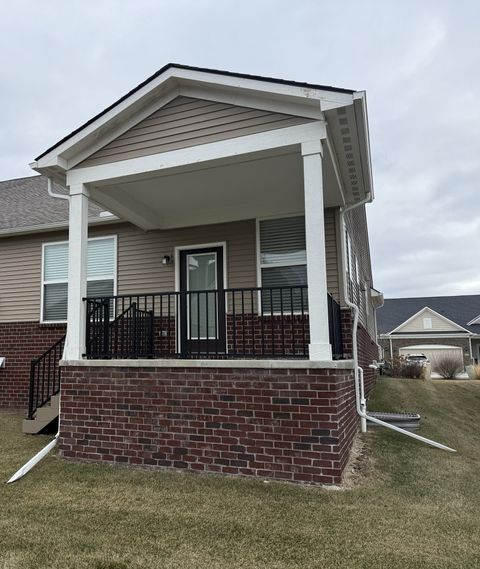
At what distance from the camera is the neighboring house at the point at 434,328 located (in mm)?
30531

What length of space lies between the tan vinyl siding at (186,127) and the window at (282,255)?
220 cm

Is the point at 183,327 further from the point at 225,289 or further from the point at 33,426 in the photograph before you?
the point at 33,426

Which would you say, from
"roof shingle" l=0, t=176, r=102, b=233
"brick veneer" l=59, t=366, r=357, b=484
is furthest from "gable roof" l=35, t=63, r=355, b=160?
"roof shingle" l=0, t=176, r=102, b=233

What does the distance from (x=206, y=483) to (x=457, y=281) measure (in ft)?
213

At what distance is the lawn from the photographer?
3029mm

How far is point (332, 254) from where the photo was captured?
6.88 m

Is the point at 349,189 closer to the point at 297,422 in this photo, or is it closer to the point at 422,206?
the point at 297,422

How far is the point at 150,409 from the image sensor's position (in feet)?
16.8

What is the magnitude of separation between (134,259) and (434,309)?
99.5ft

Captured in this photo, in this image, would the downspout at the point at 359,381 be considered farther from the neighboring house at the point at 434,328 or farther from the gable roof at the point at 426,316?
the gable roof at the point at 426,316

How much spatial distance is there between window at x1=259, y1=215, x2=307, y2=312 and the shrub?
16.7m

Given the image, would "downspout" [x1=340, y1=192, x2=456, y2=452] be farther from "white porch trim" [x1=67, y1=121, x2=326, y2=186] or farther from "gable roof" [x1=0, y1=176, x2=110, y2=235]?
"gable roof" [x1=0, y1=176, x2=110, y2=235]

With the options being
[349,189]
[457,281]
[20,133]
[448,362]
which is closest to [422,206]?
[448,362]

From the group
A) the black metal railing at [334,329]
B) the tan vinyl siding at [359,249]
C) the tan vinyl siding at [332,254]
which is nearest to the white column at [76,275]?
the black metal railing at [334,329]
